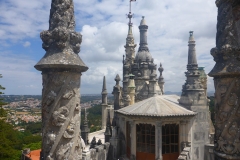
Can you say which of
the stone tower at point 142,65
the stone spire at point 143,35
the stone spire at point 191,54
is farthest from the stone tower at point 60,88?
the stone spire at point 143,35

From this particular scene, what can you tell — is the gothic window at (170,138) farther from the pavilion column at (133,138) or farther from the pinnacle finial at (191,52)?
the pinnacle finial at (191,52)

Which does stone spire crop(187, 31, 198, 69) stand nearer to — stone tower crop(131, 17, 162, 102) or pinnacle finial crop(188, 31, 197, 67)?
pinnacle finial crop(188, 31, 197, 67)

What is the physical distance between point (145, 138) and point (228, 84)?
11.3 meters

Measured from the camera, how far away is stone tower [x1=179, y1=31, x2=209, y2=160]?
13375 mm

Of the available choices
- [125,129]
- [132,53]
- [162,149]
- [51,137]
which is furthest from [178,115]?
[132,53]

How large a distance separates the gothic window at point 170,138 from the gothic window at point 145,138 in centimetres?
68

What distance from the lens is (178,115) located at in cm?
1354

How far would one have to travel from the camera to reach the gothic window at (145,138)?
14.0m

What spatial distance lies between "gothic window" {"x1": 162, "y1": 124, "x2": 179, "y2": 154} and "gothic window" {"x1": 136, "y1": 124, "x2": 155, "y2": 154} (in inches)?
26.7

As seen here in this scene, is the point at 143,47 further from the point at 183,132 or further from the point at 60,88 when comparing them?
the point at 60,88

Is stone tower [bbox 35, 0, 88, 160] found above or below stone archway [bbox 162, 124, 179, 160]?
above

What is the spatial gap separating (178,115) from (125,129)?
3.94 metres

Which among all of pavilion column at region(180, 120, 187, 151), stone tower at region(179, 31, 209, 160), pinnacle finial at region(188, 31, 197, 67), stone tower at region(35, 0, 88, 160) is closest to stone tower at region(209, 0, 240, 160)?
stone tower at region(35, 0, 88, 160)

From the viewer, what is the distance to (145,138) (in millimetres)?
14188
